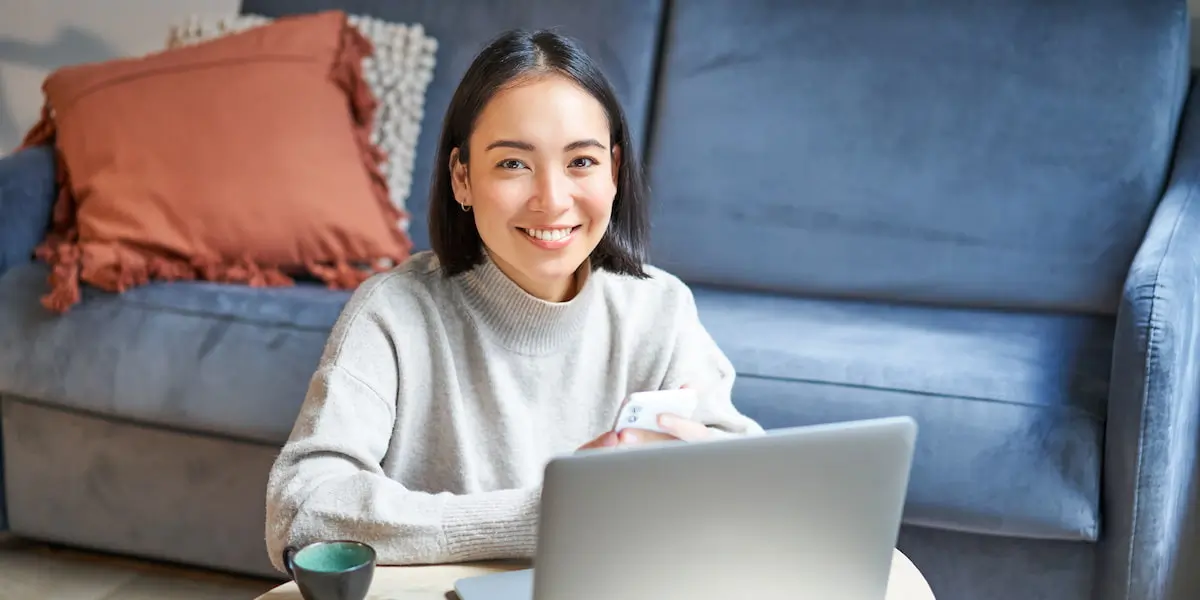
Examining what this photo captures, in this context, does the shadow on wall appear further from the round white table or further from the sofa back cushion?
the round white table

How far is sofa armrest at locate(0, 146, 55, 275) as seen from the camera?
80.9 inches

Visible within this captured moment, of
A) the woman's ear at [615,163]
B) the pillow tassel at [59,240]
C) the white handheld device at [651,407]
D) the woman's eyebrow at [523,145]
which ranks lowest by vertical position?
the pillow tassel at [59,240]

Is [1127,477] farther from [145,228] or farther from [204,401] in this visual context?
[145,228]

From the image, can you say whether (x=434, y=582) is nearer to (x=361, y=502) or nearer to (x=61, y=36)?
(x=361, y=502)

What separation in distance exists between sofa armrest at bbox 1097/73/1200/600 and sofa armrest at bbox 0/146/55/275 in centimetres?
164

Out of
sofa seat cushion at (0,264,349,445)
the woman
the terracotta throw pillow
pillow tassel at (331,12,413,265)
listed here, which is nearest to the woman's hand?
the woman

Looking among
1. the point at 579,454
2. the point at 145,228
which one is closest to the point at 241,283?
the point at 145,228

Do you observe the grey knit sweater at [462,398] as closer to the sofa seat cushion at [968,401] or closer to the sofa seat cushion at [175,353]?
the sofa seat cushion at [968,401]

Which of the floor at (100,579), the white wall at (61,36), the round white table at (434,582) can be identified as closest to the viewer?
the round white table at (434,582)

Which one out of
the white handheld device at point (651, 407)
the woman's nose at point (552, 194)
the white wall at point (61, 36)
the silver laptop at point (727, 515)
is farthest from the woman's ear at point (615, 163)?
the white wall at point (61, 36)

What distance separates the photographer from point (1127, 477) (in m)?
1.58

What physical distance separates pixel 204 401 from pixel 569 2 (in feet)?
3.23

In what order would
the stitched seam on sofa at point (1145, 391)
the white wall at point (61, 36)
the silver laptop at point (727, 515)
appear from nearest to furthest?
the silver laptop at point (727, 515)
the stitched seam on sofa at point (1145, 391)
the white wall at point (61, 36)

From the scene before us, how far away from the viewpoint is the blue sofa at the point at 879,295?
163cm
